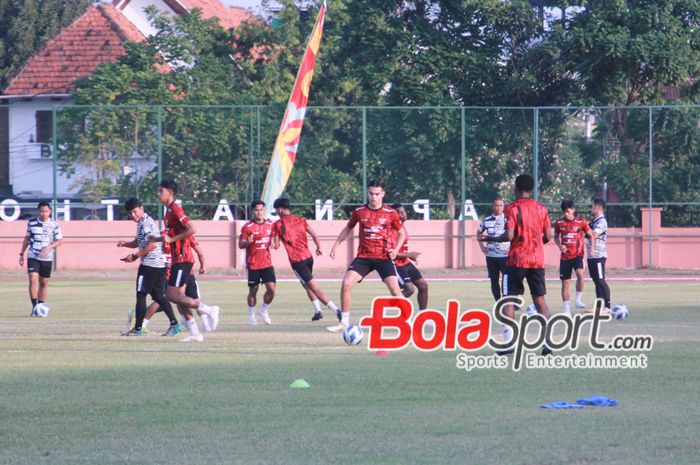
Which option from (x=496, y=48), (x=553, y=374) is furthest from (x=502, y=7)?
(x=553, y=374)

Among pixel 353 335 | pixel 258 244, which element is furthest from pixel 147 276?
pixel 353 335

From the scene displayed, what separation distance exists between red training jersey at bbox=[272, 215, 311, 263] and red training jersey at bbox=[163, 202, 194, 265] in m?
3.35

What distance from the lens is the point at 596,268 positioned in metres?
20.9

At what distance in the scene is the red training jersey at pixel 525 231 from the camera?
526 inches

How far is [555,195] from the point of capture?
36844 millimetres

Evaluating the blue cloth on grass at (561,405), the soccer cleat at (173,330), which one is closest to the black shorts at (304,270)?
the soccer cleat at (173,330)

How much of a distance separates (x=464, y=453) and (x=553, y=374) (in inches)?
167

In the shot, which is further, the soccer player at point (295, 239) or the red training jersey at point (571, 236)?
the red training jersey at point (571, 236)

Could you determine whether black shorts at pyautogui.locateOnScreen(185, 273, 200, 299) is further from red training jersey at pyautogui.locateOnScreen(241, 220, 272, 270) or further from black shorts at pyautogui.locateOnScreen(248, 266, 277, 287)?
red training jersey at pyautogui.locateOnScreen(241, 220, 272, 270)

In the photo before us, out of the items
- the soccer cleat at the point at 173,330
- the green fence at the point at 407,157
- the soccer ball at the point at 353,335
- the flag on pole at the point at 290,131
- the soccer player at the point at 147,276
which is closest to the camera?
the soccer ball at the point at 353,335

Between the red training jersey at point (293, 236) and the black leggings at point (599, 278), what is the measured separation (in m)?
5.01

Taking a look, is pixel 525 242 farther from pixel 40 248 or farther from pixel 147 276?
pixel 40 248

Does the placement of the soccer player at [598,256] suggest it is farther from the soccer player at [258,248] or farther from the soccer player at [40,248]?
the soccer player at [40,248]

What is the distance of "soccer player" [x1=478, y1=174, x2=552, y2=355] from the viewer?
1337 cm
